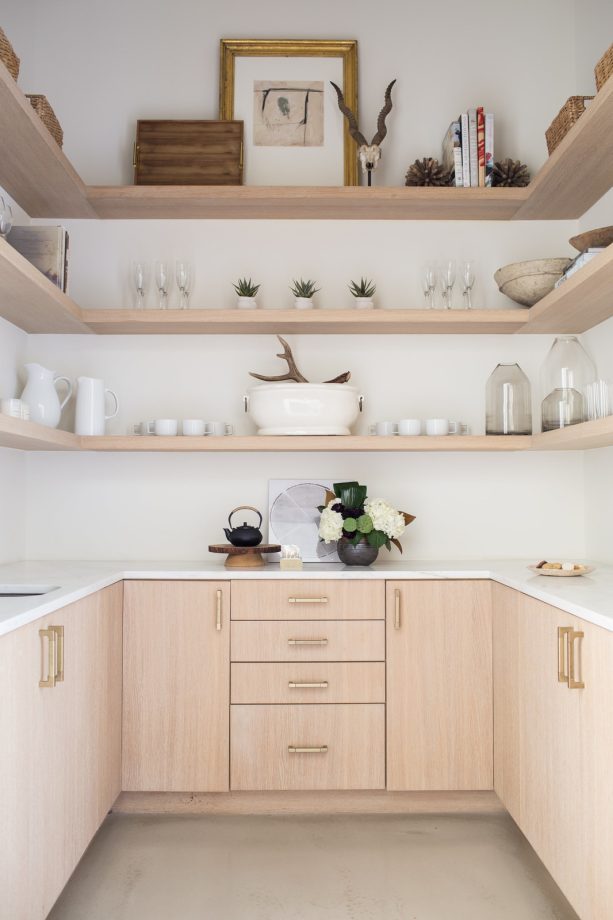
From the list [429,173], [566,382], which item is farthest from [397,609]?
[429,173]

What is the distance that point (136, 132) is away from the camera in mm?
2969

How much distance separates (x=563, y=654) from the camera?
1.75 meters

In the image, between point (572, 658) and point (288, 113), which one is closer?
point (572, 658)

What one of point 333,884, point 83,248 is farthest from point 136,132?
point 333,884

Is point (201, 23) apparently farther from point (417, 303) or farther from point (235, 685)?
Result: point (235, 685)

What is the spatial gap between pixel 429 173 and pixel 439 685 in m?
1.94

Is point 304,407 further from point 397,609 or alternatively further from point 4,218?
point 4,218

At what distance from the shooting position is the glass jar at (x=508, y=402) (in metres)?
2.78

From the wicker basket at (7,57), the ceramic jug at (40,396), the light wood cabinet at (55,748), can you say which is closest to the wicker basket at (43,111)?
the wicker basket at (7,57)

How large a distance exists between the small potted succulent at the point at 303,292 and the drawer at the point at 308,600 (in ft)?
3.48

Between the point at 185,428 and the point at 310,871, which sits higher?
the point at 185,428

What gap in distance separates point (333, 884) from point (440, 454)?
5.29 ft

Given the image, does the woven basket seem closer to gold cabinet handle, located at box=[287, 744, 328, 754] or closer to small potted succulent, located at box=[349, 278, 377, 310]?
small potted succulent, located at box=[349, 278, 377, 310]

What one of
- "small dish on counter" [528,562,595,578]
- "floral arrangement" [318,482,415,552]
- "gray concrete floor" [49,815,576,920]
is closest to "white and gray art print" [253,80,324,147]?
"floral arrangement" [318,482,415,552]
